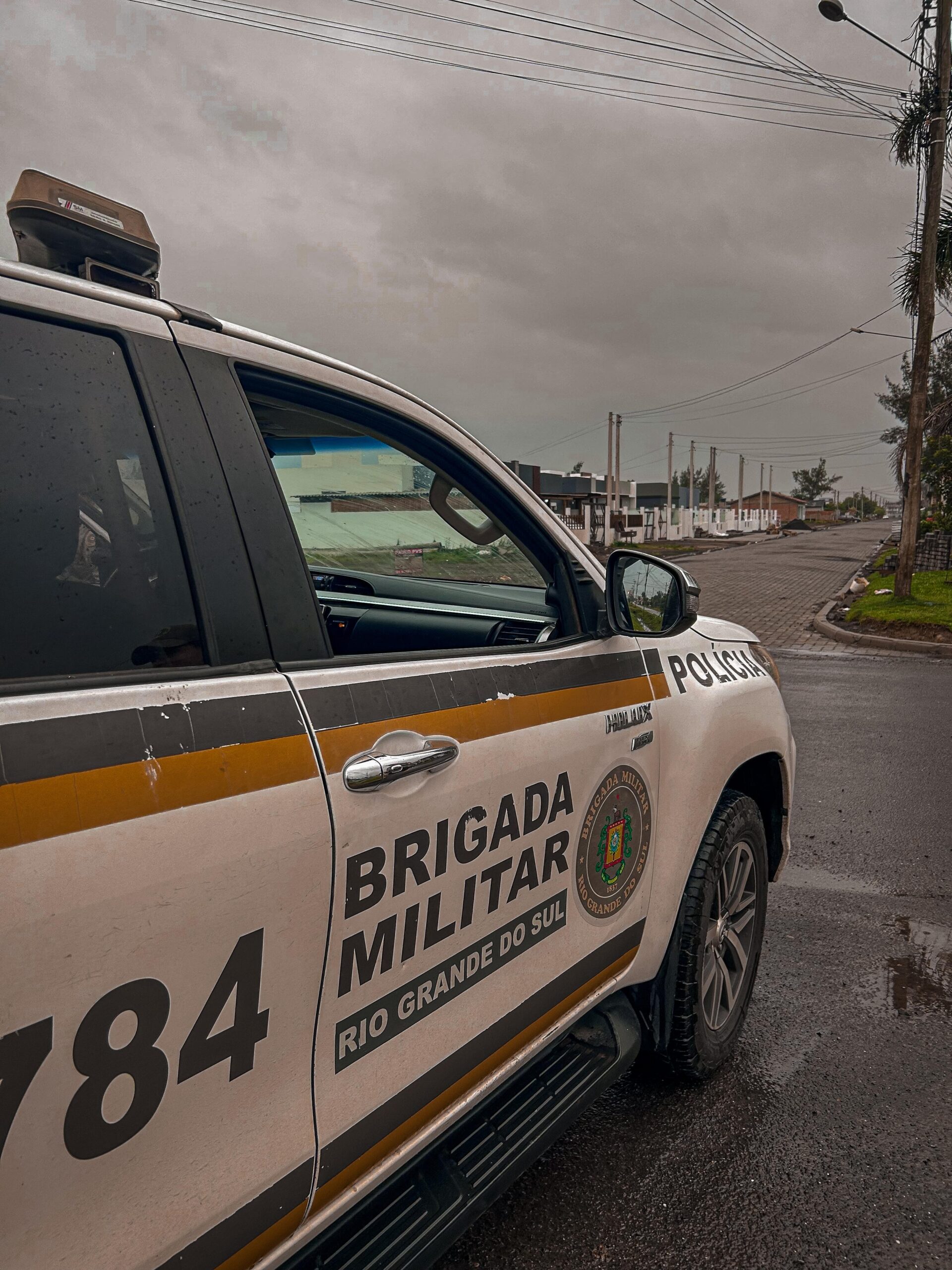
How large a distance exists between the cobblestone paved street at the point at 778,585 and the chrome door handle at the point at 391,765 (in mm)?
10206

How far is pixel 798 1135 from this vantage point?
237cm

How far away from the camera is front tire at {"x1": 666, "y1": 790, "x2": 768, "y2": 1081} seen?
2381 millimetres

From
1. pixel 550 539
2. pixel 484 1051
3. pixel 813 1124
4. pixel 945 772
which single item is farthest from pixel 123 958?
pixel 945 772

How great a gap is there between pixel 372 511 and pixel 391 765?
138 centimetres

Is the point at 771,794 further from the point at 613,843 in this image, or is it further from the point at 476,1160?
the point at 476,1160

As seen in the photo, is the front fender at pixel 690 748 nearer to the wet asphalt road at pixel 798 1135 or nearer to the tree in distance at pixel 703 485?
the wet asphalt road at pixel 798 1135

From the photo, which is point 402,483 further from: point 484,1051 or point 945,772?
point 945,772

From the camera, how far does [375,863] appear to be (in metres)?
1.37

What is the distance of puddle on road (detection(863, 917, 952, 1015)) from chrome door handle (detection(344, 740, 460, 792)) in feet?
7.77

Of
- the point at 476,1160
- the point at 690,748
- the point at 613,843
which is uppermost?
the point at 690,748

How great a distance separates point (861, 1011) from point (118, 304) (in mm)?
3069

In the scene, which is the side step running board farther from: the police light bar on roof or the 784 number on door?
the police light bar on roof

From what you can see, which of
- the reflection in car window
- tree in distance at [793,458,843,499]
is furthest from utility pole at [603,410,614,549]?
tree in distance at [793,458,843,499]

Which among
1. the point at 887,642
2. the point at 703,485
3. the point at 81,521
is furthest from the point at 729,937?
the point at 703,485
